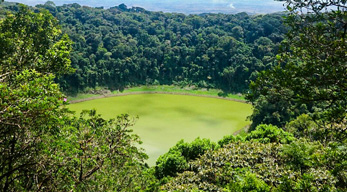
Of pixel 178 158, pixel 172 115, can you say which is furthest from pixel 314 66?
pixel 172 115

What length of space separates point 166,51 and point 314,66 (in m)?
50.5

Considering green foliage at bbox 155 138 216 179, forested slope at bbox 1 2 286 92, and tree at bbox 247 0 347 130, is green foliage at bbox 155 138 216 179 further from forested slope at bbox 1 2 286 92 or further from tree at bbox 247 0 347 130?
forested slope at bbox 1 2 286 92

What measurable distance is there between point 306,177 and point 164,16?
7066cm

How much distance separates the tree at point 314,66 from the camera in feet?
16.0

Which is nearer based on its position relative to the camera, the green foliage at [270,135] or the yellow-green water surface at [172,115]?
the green foliage at [270,135]

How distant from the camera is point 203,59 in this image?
51.9 m

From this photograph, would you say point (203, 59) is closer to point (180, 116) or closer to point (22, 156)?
point (180, 116)

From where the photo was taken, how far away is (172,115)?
107 ft

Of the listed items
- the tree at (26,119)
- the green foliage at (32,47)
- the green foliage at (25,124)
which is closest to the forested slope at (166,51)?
the green foliage at (32,47)

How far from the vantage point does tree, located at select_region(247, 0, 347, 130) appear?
4.89m

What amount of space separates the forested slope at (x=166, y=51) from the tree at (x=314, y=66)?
39.5 m

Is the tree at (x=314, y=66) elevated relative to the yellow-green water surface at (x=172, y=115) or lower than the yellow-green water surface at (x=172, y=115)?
elevated

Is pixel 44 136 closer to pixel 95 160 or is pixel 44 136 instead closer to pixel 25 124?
pixel 25 124

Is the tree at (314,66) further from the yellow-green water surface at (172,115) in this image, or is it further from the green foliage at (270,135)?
the yellow-green water surface at (172,115)
